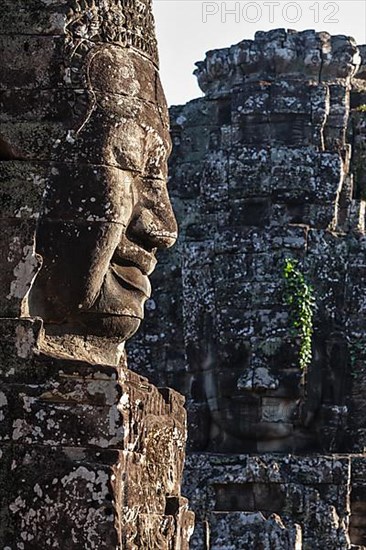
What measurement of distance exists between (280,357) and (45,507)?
21904 mm

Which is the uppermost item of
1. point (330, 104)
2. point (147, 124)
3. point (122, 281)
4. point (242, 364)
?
point (330, 104)

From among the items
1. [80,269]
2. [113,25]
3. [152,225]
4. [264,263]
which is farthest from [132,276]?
[264,263]

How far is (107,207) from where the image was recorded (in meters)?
8.37

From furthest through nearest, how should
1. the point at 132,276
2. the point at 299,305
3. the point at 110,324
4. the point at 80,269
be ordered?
the point at 299,305 → the point at 132,276 → the point at 110,324 → the point at 80,269

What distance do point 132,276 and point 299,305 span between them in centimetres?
2125

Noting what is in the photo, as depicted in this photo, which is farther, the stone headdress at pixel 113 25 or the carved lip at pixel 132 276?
the carved lip at pixel 132 276

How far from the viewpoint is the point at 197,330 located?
101 feet

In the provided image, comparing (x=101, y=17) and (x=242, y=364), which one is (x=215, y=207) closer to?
(x=242, y=364)

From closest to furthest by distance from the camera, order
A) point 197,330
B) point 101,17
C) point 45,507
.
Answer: point 45,507 → point 101,17 → point 197,330

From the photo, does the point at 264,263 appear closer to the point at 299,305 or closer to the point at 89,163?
the point at 299,305

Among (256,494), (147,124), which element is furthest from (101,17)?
(256,494)

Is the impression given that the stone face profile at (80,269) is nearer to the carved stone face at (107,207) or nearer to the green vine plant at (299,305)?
the carved stone face at (107,207)

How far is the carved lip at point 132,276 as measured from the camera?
866cm

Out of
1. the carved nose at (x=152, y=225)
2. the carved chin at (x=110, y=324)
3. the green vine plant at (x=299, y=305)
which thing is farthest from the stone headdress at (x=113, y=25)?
the green vine plant at (x=299, y=305)
